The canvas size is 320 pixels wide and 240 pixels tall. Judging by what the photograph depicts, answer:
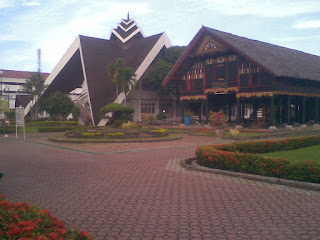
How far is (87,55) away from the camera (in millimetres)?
39406

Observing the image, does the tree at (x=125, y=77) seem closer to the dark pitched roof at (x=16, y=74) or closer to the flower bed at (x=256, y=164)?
the flower bed at (x=256, y=164)

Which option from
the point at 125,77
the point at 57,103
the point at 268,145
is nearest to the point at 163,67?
the point at 125,77

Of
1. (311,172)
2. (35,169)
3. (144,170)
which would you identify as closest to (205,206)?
(311,172)

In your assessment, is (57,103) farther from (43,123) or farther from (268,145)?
(268,145)

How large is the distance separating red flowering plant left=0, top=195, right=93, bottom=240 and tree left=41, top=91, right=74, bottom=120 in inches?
1491

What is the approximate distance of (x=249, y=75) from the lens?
26.5 metres

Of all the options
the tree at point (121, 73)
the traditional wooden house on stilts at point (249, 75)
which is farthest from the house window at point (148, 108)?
the traditional wooden house on stilts at point (249, 75)

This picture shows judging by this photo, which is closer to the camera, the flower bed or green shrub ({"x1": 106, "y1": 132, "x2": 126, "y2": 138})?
the flower bed

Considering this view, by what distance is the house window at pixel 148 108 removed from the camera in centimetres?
4428

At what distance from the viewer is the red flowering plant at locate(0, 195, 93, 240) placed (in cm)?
317

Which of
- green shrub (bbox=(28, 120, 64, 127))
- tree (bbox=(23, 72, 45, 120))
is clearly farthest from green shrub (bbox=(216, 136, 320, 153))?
tree (bbox=(23, 72, 45, 120))

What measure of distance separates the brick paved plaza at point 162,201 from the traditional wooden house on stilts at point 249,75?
699 inches

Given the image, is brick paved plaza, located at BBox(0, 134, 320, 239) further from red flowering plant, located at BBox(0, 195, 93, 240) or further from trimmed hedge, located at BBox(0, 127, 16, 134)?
trimmed hedge, located at BBox(0, 127, 16, 134)

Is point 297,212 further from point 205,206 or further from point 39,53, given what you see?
point 39,53
